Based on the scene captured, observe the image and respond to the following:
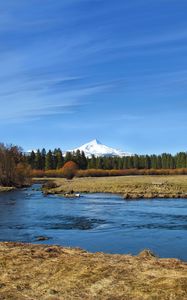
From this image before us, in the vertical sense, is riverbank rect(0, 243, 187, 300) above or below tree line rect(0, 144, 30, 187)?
below

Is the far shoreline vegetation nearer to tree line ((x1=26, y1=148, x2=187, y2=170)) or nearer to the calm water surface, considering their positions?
tree line ((x1=26, y1=148, x2=187, y2=170))

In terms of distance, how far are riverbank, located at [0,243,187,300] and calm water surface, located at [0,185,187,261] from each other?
605 centimetres

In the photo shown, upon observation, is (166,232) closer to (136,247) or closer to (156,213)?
(136,247)

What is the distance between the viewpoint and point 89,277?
12.5m

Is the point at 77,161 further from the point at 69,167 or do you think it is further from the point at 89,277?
the point at 89,277

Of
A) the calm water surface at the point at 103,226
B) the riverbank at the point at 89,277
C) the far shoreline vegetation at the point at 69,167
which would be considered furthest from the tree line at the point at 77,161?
the riverbank at the point at 89,277

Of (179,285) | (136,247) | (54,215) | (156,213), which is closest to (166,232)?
(136,247)

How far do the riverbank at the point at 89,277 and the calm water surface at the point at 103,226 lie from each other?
19.9ft

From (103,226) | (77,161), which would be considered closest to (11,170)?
(103,226)

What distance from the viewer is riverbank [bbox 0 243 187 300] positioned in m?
11.1

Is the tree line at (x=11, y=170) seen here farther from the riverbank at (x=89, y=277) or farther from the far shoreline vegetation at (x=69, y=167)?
the riverbank at (x=89, y=277)

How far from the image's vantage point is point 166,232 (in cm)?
2897

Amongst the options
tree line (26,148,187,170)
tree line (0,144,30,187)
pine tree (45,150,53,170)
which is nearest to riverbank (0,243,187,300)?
tree line (0,144,30,187)

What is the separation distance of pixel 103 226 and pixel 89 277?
67.2 feet
